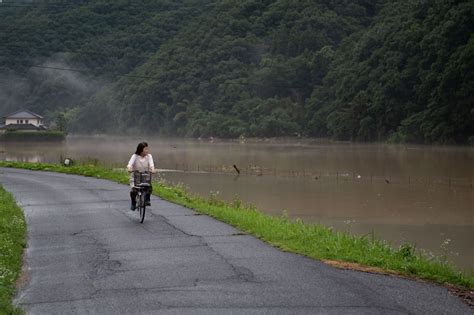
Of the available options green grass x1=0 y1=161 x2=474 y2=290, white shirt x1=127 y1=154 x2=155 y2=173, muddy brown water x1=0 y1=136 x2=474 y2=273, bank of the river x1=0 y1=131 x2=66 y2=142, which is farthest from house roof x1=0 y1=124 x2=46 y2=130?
Answer: green grass x1=0 y1=161 x2=474 y2=290

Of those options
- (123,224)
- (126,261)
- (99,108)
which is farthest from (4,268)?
(99,108)

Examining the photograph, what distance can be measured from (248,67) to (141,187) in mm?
98106

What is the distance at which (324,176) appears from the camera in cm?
3944

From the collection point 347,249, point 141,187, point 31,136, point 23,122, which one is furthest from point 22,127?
point 347,249

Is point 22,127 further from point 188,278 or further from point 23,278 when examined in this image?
point 188,278

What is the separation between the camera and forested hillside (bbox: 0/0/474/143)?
69562 mm

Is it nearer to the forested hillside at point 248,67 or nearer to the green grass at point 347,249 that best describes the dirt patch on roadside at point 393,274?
the green grass at point 347,249

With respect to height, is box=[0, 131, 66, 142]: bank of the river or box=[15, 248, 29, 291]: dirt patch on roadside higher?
box=[0, 131, 66, 142]: bank of the river

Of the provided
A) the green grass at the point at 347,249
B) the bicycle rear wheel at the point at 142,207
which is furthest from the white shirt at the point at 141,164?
the green grass at the point at 347,249

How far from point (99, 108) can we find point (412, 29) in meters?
76.9

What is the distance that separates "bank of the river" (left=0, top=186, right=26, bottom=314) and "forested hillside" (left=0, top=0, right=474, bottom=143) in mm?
54240

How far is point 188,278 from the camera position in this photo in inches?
317

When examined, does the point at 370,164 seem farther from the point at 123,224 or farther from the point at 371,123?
the point at 123,224

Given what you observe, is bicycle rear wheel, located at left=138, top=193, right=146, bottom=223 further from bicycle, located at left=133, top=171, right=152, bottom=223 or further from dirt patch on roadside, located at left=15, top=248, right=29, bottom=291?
dirt patch on roadside, located at left=15, top=248, right=29, bottom=291
